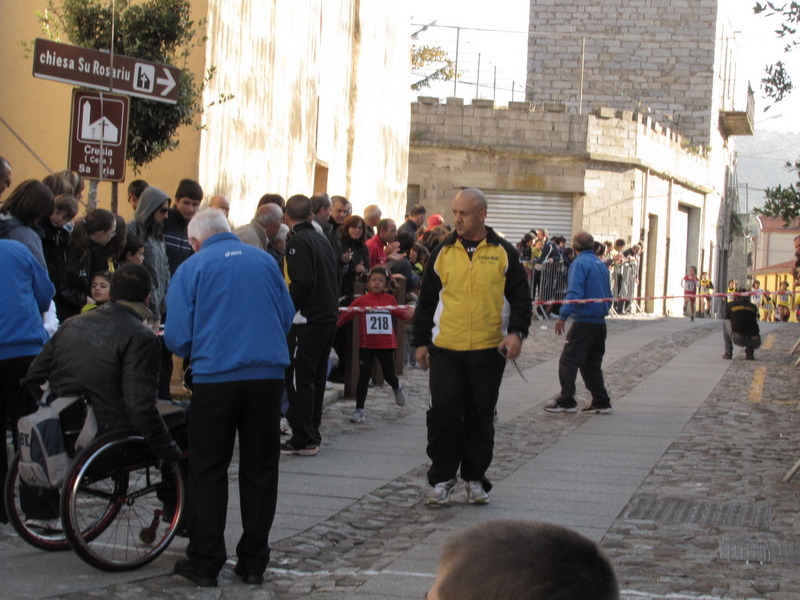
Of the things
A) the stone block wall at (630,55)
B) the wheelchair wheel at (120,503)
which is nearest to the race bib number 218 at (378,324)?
the wheelchair wheel at (120,503)

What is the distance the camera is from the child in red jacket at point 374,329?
975 centimetres

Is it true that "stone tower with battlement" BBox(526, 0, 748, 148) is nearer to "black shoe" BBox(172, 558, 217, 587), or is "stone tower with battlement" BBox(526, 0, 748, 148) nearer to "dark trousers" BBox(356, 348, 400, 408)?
"dark trousers" BBox(356, 348, 400, 408)

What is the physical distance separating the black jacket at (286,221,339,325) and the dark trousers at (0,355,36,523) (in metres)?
2.52

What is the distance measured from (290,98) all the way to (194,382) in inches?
430

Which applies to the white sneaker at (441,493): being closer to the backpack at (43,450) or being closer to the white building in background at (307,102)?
the backpack at (43,450)

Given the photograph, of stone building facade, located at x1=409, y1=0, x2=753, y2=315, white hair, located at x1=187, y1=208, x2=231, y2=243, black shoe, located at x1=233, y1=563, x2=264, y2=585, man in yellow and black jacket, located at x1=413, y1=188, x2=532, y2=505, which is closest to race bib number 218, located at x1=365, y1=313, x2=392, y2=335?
man in yellow and black jacket, located at x1=413, y1=188, x2=532, y2=505

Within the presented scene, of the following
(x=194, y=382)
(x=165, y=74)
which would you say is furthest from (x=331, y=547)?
(x=165, y=74)

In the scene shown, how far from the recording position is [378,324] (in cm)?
986

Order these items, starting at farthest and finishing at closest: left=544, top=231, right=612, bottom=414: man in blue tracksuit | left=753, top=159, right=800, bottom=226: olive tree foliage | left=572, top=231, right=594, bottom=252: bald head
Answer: left=572, top=231, right=594, bottom=252: bald head < left=544, top=231, right=612, bottom=414: man in blue tracksuit < left=753, top=159, right=800, bottom=226: olive tree foliage

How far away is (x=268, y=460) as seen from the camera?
5.14 meters

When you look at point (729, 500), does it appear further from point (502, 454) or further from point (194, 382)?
point (194, 382)

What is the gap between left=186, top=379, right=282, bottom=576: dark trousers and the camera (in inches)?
195

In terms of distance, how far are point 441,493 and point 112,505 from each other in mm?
2195

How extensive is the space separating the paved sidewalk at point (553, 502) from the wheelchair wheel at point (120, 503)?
12 cm
